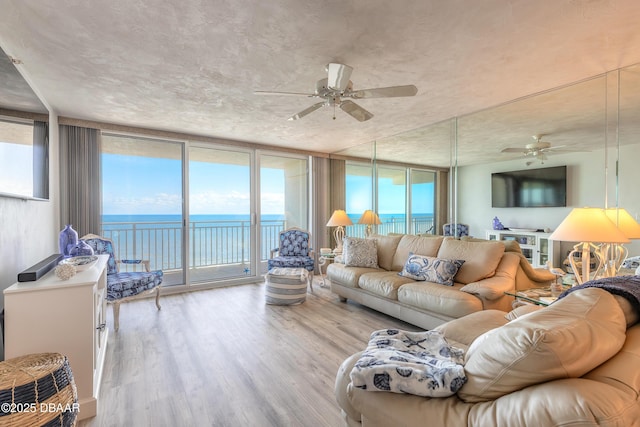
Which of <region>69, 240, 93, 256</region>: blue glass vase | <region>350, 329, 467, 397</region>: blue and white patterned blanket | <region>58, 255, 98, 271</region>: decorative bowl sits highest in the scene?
<region>69, 240, 93, 256</region>: blue glass vase

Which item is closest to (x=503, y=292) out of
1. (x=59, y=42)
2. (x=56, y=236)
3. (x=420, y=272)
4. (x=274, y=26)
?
(x=420, y=272)

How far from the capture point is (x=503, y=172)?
11.9ft

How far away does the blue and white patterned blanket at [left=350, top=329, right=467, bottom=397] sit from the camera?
1.01 meters

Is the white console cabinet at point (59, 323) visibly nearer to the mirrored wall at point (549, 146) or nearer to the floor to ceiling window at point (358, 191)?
the mirrored wall at point (549, 146)

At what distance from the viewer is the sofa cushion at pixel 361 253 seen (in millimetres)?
3947

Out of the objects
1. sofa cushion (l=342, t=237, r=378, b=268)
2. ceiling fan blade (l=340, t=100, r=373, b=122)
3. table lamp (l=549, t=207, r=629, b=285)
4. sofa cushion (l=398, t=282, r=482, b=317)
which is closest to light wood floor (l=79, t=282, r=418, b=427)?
sofa cushion (l=398, t=282, r=482, b=317)

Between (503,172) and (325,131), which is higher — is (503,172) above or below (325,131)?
below

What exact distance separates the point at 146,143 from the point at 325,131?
2733 mm

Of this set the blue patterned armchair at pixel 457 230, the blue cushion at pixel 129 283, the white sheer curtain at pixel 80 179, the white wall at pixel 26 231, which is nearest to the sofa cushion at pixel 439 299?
the blue patterned armchair at pixel 457 230

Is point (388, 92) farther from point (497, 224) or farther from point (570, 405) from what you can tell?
point (497, 224)

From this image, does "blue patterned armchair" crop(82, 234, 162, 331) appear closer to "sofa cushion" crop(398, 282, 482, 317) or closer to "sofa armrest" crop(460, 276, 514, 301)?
"sofa cushion" crop(398, 282, 482, 317)

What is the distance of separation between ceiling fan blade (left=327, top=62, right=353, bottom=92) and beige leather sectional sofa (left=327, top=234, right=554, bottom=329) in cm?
206

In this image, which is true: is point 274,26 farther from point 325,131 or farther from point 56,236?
point 56,236

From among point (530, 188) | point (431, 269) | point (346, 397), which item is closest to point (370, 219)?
point (431, 269)
